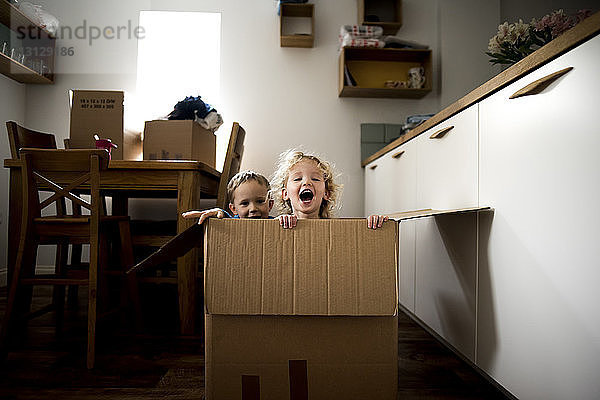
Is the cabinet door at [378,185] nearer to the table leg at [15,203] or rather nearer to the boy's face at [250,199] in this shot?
the boy's face at [250,199]

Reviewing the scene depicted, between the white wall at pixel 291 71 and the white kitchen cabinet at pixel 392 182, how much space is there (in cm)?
33

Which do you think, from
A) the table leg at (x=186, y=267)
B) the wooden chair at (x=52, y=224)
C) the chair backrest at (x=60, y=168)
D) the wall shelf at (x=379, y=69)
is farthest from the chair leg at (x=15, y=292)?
the wall shelf at (x=379, y=69)

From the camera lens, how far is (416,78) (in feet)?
9.93

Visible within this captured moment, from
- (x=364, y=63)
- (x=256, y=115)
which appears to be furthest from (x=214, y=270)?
(x=364, y=63)

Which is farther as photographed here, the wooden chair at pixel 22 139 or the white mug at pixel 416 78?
the white mug at pixel 416 78

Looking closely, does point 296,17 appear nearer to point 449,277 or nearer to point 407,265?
point 407,265

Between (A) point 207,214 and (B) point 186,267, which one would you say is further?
(B) point 186,267

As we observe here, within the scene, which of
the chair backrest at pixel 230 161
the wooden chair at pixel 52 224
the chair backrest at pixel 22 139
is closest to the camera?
the wooden chair at pixel 52 224

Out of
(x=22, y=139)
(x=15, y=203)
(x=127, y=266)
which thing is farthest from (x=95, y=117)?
(x=127, y=266)

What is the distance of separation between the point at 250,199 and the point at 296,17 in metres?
2.07

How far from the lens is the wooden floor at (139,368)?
1226mm

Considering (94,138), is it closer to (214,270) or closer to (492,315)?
(214,270)

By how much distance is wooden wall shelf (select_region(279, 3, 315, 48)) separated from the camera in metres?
3.05

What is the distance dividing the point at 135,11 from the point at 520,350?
3307mm
